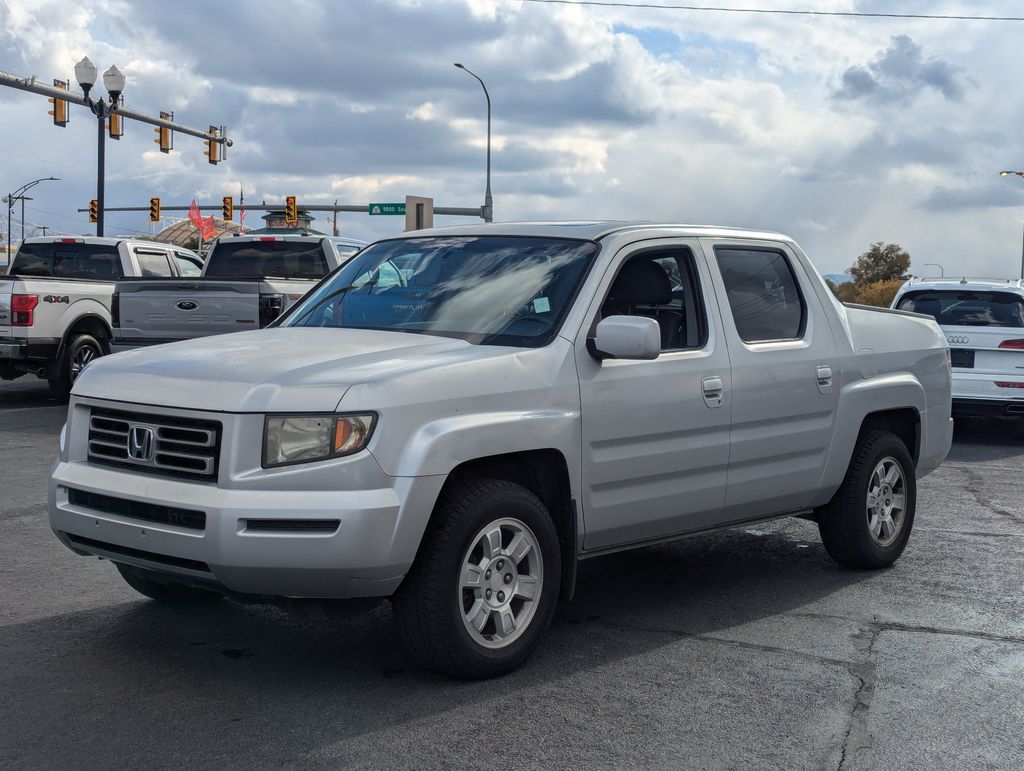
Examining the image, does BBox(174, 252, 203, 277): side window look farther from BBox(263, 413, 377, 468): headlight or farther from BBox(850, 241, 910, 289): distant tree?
BBox(850, 241, 910, 289): distant tree

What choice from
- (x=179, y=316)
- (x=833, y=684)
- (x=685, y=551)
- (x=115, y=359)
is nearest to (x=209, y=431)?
(x=115, y=359)

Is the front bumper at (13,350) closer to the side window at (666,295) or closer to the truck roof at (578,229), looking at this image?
the truck roof at (578,229)

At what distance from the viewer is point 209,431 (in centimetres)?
448

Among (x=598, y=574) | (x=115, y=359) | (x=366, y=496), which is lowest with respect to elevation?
(x=598, y=574)

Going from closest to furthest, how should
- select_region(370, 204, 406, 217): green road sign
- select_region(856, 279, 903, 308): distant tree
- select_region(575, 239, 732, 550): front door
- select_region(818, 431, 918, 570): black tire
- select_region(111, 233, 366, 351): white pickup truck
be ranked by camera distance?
1. select_region(575, 239, 732, 550): front door
2. select_region(818, 431, 918, 570): black tire
3. select_region(111, 233, 366, 351): white pickup truck
4. select_region(370, 204, 406, 217): green road sign
5. select_region(856, 279, 903, 308): distant tree

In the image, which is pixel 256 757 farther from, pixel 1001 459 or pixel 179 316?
pixel 1001 459

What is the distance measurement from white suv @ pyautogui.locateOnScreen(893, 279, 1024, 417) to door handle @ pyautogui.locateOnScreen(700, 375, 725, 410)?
841cm

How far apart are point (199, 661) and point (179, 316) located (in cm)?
774

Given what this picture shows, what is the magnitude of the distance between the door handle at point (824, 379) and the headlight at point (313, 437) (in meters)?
2.84

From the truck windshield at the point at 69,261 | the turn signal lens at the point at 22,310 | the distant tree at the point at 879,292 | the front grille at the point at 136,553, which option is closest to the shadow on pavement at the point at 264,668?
the front grille at the point at 136,553

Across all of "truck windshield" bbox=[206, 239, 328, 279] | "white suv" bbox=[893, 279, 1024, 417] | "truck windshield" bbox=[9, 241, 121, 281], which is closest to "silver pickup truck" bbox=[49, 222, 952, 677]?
"white suv" bbox=[893, 279, 1024, 417]

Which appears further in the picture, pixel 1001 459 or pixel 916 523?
pixel 1001 459

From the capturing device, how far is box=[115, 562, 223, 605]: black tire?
559 cm

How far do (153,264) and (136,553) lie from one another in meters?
12.8
